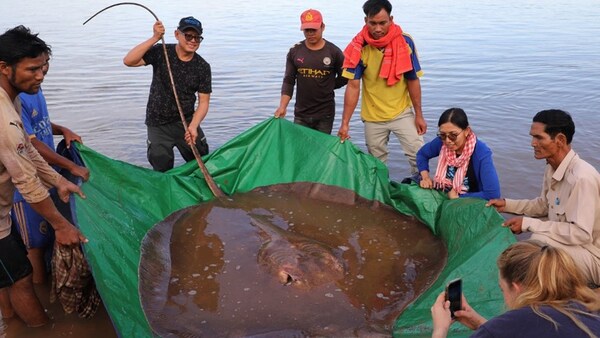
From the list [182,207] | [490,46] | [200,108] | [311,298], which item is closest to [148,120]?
[200,108]

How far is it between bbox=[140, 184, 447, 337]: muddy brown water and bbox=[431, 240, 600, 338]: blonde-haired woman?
3.58 feet

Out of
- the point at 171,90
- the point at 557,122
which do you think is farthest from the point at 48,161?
the point at 557,122

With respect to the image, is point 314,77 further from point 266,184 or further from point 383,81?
point 266,184

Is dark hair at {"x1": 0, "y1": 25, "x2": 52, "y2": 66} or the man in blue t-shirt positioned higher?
dark hair at {"x1": 0, "y1": 25, "x2": 52, "y2": 66}

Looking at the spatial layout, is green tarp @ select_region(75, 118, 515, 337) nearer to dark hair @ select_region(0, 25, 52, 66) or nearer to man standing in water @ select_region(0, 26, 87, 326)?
man standing in water @ select_region(0, 26, 87, 326)

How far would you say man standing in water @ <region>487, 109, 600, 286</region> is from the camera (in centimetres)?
348

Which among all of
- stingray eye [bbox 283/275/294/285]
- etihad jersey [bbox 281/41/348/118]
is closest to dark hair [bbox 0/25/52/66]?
stingray eye [bbox 283/275/294/285]

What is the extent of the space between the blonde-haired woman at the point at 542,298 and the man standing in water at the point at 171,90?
3.59m

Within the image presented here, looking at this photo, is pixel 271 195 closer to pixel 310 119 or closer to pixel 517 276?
pixel 310 119

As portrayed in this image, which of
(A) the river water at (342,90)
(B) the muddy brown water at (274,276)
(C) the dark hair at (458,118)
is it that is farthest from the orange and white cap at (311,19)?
(A) the river water at (342,90)

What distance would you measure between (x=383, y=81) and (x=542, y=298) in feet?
11.8

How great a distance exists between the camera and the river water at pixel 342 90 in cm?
840

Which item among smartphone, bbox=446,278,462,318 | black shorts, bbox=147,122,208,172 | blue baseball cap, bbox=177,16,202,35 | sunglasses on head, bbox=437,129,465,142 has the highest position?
blue baseball cap, bbox=177,16,202,35

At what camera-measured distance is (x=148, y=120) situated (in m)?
5.34
